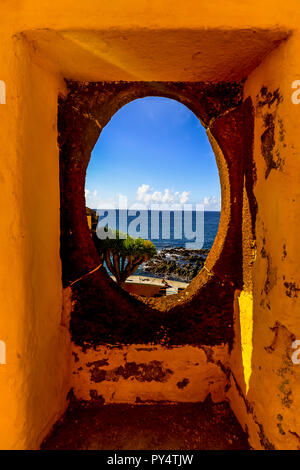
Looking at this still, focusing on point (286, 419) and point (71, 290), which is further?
point (71, 290)

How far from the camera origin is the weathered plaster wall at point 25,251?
98 centimetres

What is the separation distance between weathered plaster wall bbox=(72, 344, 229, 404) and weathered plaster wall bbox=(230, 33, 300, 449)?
0.31m

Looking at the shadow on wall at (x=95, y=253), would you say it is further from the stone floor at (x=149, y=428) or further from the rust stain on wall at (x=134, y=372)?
the stone floor at (x=149, y=428)

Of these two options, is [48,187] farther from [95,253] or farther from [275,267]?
[275,267]

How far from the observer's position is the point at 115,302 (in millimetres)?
1438

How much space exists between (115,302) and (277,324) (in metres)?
0.87

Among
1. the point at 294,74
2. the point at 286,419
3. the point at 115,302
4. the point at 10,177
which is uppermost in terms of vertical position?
the point at 294,74

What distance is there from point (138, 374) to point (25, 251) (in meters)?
0.99

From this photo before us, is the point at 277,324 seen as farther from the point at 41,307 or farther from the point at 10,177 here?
the point at 10,177

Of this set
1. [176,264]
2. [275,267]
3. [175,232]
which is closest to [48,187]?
[275,267]

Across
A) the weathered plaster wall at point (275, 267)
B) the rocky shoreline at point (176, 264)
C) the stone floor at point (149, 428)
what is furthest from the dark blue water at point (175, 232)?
the weathered plaster wall at point (275, 267)

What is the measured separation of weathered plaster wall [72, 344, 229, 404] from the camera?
144 centimetres

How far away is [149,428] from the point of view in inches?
51.0
